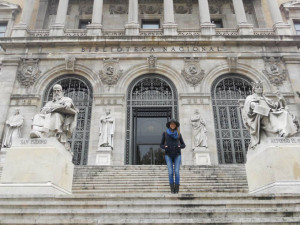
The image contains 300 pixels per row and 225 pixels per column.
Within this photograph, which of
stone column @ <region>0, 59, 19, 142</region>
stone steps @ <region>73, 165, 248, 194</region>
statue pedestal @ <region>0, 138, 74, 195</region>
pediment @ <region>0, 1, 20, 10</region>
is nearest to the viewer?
statue pedestal @ <region>0, 138, 74, 195</region>

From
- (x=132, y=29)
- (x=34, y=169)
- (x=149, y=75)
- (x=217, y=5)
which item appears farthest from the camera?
(x=217, y=5)

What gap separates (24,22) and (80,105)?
23.1 ft

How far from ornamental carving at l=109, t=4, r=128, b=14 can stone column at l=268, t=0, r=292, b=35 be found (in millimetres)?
10064

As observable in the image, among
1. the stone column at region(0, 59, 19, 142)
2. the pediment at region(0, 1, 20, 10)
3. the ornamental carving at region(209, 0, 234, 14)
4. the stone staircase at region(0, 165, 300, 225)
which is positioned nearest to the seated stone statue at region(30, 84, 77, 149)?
the stone staircase at region(0, 165, 300, 225)

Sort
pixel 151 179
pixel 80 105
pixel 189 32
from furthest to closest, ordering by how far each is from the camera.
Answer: pixel 189 32
pixel 80 105
pixel 151 179

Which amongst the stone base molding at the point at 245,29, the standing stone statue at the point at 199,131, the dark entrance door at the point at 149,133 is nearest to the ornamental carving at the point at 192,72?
the dark entrance door at the point at 149,133

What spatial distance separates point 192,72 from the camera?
16484mm

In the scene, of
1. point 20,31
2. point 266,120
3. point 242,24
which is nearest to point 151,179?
point 266,120

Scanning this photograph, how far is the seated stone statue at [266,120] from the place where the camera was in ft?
23.2

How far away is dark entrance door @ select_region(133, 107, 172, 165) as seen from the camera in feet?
53.4

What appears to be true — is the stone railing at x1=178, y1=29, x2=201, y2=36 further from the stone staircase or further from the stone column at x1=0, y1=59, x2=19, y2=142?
the stone staircase

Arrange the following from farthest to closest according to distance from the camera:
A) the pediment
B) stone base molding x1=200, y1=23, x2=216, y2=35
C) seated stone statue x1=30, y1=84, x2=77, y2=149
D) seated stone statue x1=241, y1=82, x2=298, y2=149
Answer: the pediment → stone base molding x1=200, y1=23, x2=216, y2=35 → seated stone statue x1=30, y1=84, x2=77, y2=149 → seated stone statue x1=241, y1=82, x2=298, y2=149

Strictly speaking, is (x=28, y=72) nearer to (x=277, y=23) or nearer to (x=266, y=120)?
(x=266, y=120)

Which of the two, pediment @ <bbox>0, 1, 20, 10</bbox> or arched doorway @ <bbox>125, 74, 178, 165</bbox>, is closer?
arched doorway @ <bbox>125, 74, 178, 165</bbox>
